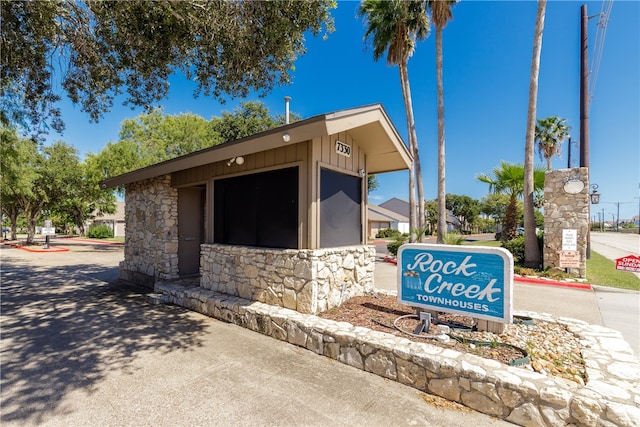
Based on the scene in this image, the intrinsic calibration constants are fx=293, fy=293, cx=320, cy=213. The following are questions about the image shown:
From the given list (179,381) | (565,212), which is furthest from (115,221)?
(565,212)

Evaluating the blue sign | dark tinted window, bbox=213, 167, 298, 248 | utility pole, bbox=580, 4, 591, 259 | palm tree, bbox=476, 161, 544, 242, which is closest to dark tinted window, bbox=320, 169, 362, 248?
dark tinted window, bbox=213, 167, 298, 248

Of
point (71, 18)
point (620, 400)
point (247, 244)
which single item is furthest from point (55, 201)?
point (620, 400)

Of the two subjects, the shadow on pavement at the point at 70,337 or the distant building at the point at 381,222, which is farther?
the distant building at the point at 381,222

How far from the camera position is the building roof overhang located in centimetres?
462

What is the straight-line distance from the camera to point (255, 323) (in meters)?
5.12

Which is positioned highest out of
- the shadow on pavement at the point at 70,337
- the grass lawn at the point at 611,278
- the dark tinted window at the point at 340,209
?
the dark tinted window at the point at 340,209

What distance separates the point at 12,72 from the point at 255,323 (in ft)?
24.7

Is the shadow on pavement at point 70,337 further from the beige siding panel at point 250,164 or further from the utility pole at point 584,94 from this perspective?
the utility pole at point 584,94

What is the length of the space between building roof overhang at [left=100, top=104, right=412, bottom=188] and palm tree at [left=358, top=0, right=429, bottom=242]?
749cm

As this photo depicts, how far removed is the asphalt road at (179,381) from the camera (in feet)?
9.48

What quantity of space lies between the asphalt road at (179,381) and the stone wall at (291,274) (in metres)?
0.77

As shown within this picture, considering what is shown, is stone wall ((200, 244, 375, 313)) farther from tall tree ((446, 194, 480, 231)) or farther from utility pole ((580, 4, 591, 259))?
tall tree ((446, 194, 480, 231))

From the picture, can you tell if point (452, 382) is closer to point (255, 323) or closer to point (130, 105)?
point (255, 323)

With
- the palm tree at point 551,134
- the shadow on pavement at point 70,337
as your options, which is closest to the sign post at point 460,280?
the shadow on pavement at point 70,337
